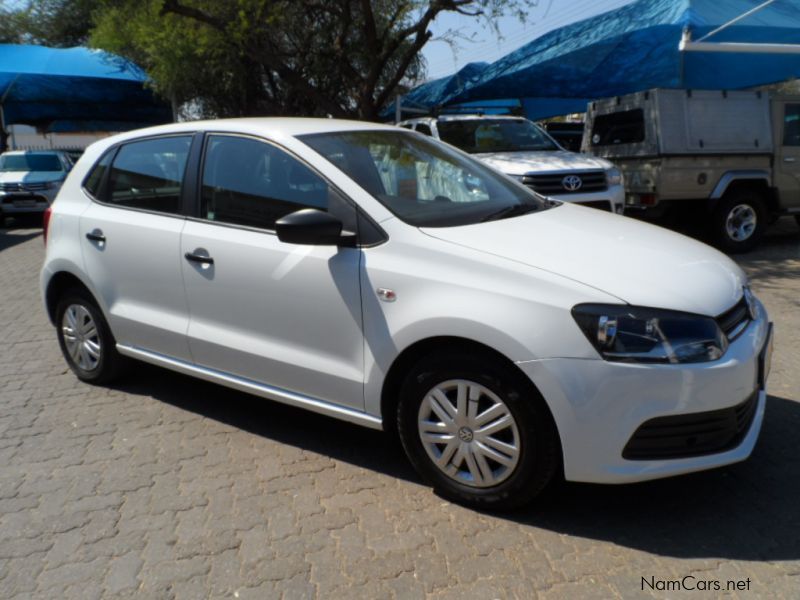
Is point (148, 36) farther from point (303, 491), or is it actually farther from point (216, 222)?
point (303, 491)

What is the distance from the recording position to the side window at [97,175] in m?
4.56

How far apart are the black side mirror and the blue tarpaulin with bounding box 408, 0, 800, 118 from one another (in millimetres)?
9923

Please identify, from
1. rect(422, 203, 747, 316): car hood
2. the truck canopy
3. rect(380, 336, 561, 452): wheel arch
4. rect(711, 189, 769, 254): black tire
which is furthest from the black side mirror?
rect(711, 189, 769, 254): black tire

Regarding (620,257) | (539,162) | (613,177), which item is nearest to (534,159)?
(539,162)

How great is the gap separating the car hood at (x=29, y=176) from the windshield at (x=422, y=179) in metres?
13.6

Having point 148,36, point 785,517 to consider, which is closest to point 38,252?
point 148,36

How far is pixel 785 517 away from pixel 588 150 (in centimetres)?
851

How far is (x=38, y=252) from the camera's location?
11.7m

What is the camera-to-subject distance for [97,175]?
4.59m

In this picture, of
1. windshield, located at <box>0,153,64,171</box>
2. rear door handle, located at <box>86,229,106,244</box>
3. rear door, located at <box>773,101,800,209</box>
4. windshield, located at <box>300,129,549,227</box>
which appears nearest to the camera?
windshield, located at <box>300,129,549,227</box>

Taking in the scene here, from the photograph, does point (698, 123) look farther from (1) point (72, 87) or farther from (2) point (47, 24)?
(2) point (47, 24)

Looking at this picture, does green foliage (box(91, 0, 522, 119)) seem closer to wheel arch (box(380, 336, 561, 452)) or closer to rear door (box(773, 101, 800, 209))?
rear door (box(773, 101, 800, 209))

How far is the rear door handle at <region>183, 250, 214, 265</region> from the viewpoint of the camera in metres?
3.72

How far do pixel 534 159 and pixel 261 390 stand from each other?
19.9 ft
